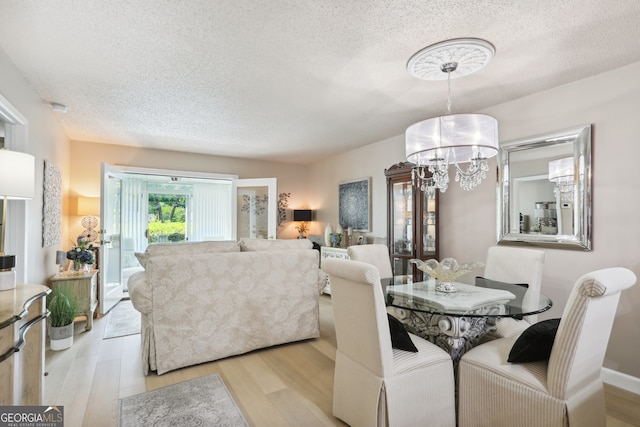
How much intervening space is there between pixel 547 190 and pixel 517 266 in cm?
82

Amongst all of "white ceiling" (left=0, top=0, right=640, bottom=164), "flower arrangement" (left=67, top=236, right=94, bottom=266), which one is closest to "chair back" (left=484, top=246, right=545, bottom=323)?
"white ceiling" (left=0, top=0, right=640, bottom=164)

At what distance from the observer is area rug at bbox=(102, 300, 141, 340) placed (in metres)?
3.56

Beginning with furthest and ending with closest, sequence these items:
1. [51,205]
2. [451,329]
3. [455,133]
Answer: [51,205] → [455,133] → [451,329]

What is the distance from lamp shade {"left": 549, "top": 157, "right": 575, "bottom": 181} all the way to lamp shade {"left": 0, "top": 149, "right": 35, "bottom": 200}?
3.85m

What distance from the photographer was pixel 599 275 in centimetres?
142

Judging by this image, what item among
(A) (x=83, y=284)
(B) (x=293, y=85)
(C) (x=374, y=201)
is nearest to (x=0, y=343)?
(B) (x=293, y=85)

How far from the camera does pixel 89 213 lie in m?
4.46

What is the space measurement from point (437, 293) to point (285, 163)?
16.3 feet

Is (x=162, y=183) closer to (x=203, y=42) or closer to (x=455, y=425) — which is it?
(x=203, y=42)

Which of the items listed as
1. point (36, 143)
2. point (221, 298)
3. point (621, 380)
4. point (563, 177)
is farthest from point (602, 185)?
point (36, 143)

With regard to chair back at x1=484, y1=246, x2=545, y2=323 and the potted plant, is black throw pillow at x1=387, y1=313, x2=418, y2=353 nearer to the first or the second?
chair back at x1=484, y1=246, x2=545, y2=323

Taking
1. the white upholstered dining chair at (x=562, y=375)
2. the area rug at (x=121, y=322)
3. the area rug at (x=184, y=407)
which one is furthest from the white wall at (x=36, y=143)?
the white upholstered dining chair at (x=562, y=375)

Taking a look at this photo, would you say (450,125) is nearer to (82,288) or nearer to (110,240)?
(82,288)

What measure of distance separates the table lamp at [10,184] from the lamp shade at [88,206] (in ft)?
9.90
